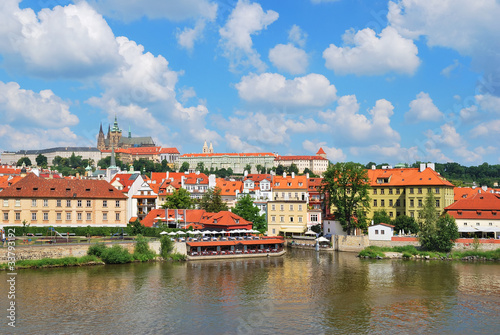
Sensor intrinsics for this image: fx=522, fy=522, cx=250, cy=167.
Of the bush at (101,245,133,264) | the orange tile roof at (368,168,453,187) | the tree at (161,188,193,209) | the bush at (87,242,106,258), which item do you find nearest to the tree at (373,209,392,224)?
the orange tile roof at (368,168,453,187)

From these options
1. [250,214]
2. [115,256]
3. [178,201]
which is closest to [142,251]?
[115,256]

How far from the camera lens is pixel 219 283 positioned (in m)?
44.1

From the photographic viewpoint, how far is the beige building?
64.2m

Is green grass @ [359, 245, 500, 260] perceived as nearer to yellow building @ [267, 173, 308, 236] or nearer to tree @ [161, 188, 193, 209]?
yellow building @ [267, 173, 308, 236]

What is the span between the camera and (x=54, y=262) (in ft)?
168

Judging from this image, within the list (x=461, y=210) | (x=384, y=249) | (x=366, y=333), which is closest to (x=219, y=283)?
(x=366, y=333)

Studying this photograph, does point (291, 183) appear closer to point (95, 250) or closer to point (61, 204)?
point (61, 204)

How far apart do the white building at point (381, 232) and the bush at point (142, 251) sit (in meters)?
27.0

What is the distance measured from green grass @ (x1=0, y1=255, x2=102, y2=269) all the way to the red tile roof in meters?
15.9

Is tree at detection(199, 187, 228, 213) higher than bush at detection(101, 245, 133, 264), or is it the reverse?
tree at detection(199, 187, 228, 213)

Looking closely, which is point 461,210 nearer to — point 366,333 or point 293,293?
point 293,293

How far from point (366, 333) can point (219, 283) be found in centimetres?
1634

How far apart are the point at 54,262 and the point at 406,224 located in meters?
42.7

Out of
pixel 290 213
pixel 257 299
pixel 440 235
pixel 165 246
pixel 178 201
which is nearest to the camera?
pixel 257 299
